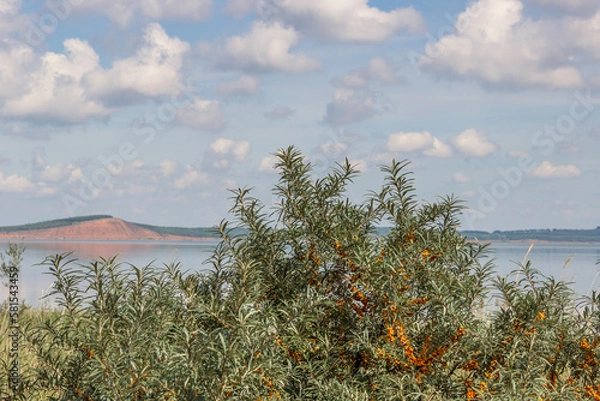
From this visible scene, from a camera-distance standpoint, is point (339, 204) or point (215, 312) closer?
point (215, 312)

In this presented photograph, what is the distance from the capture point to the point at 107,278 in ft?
10.1

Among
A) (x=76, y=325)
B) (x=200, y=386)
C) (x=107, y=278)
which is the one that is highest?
(x=107, y=278)

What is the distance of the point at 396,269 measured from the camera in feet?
10.1

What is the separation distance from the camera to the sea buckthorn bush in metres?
2.64

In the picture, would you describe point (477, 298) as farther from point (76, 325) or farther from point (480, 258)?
point (76, 325)

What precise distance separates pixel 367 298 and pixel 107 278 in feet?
4.45

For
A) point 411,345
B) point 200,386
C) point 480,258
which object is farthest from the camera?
point 480,258

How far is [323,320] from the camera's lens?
319 centimetres

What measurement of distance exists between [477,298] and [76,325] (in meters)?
2.10

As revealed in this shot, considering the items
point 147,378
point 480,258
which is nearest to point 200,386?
point 147,378

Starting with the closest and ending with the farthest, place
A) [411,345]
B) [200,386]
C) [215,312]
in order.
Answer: [200,386] → [215,312] → [411,345]

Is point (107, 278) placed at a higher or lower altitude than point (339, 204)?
lower

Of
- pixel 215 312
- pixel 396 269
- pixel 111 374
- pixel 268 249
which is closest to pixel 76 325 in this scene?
pixel 111 374

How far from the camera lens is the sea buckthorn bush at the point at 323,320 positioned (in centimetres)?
264
